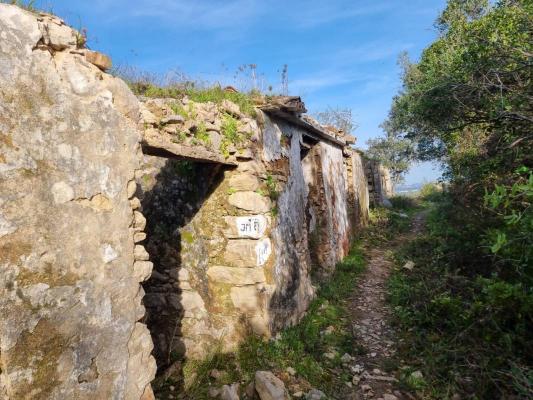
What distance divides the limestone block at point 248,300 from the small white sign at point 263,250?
1.05 ft

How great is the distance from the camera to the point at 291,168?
216 inches

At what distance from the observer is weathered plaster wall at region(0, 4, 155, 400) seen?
1612 millimetres

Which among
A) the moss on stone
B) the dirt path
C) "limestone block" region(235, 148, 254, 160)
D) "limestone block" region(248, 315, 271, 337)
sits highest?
"limestone block" region(235, 148, 254, 160)

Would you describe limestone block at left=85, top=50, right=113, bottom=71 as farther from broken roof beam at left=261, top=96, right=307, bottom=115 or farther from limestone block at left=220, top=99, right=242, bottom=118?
broken roof beam at left=261, top=96, right=307, bottom=115

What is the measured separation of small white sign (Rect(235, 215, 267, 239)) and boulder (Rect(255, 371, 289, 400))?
1.46 metres

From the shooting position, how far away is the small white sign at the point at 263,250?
412 cm

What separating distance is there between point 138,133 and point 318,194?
17.5 ft

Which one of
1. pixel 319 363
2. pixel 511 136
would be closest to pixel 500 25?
pixel 511 136

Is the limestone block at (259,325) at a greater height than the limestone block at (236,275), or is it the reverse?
the limestone block at (236,275)

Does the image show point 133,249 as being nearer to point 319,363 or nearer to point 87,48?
point 87,48

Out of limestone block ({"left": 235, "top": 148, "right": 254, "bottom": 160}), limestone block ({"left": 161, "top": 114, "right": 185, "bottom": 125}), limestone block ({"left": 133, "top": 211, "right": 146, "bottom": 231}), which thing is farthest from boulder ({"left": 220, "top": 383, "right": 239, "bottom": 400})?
limestone block ({"left": 161, "top": 114, "right": 185, "bottom": 125})

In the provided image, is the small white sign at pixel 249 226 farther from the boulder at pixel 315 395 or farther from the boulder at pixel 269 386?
the boulder at pixel 315 395

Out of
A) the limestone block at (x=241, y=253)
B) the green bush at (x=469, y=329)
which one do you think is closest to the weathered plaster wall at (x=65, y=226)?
the limestone block at (x=241, y=253)

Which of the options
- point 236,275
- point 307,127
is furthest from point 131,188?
point 307,127
